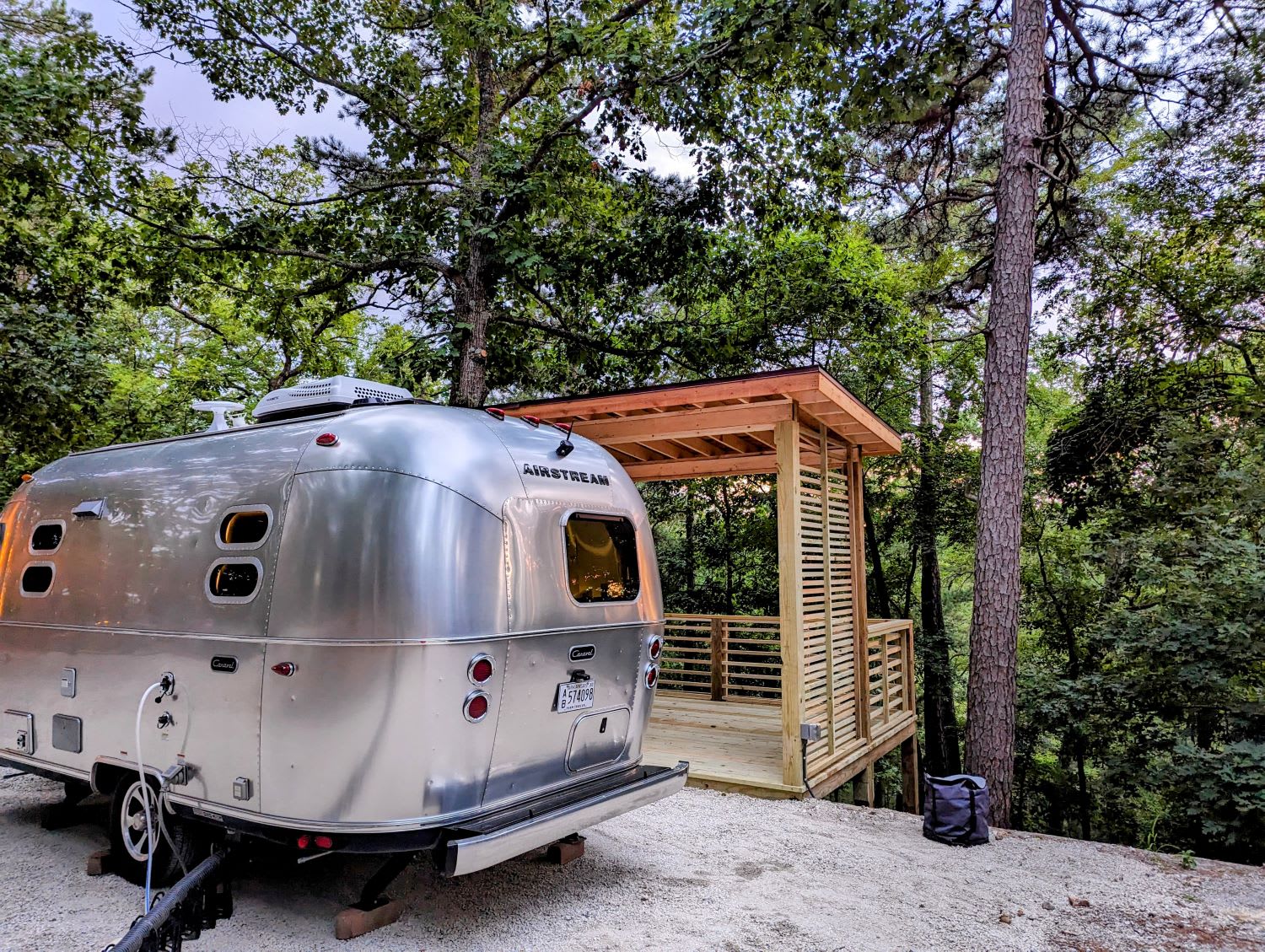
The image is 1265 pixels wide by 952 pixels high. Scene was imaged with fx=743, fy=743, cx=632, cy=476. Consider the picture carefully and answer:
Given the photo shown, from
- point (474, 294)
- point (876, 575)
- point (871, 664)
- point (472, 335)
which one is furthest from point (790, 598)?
point (876, 575)

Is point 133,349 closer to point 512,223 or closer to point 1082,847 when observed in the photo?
point 512,223

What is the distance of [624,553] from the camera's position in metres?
4.03

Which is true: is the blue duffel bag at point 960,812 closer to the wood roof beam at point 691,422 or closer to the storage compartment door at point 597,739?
the storage compartment door at point 597,739

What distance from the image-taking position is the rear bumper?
2.80 metres

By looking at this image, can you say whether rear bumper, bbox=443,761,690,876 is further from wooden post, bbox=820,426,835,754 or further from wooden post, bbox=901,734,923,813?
wooden post, bbox=901,734,923,813

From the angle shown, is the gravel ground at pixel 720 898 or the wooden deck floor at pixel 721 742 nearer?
the gravel ground at pixel 720 898

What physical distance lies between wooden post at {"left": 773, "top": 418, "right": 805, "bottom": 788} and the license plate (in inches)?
103

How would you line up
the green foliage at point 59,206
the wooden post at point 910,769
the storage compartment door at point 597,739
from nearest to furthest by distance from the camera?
the storage compartment door at point 597,739 < the green foliage at point 59,206 < the wooden post at point 910,769

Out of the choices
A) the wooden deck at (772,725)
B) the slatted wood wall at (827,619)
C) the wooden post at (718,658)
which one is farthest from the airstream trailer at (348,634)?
the wooden post at (718,658)

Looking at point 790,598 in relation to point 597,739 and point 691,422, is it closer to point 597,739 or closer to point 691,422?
point 691,422

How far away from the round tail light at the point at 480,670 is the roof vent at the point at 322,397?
1450mm

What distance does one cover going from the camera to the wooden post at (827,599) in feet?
21.1

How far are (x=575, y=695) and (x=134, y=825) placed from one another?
92.7 inches

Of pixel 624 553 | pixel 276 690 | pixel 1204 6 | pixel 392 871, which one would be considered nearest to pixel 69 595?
pixel 276 690
